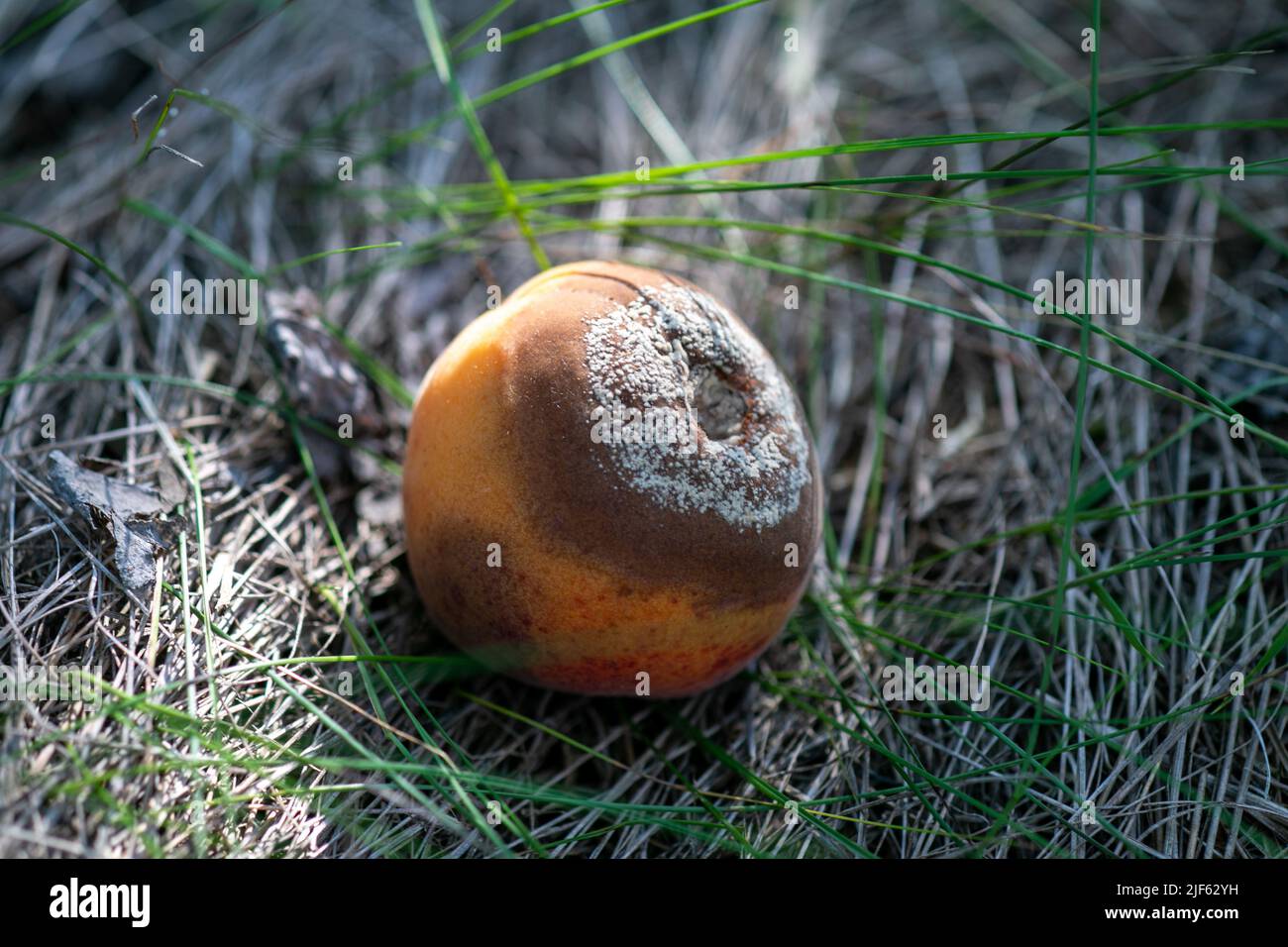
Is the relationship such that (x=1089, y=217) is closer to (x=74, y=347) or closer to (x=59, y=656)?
(x=59, y=656)

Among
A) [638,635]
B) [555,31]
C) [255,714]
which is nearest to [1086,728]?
[638,635]

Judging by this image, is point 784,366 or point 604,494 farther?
point 784,366

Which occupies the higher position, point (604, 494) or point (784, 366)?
point (784, 366)

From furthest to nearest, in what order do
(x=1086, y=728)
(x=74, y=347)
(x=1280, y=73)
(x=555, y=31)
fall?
(x=555, y=31)
(x=1280, y=73)
(x=74, y=347)
(x=1086, y=728)
